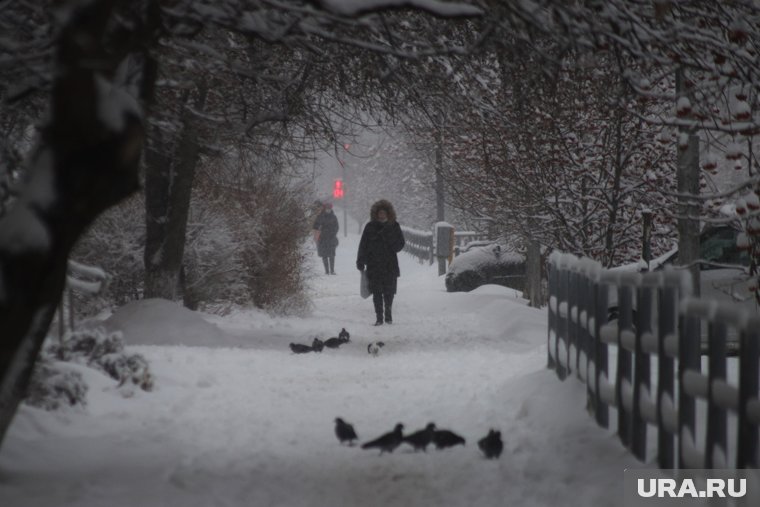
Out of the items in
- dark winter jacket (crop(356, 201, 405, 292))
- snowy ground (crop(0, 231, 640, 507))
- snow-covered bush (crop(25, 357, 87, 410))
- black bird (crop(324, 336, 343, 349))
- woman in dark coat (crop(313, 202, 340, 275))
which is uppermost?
woman in dark coat (crop(313, 202, 340, 275))

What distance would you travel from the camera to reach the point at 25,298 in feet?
9.94

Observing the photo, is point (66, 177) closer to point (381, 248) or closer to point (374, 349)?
point (374, 349)

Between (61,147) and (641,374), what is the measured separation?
3107mm

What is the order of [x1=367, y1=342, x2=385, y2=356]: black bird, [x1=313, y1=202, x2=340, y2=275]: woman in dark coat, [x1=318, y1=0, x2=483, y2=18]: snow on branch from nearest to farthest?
[x1=318, y1=0, x2=483, y2=18]: snow on branch
[x1=367, y1=342, x2=385, y2=356]: black bird
[x1=313, y1=202, x2=340, y2=275]: woman in dark coat

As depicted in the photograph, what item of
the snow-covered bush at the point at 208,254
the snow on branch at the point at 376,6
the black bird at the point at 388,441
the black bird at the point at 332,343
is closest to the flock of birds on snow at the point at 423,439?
the black bird at the point at 388,441

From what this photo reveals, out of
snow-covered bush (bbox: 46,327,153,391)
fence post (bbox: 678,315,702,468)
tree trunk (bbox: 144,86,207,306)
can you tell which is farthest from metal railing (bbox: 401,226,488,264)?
fence post (bbox: 678,315,702,468)

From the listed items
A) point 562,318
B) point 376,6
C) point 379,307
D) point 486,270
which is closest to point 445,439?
point 562,318

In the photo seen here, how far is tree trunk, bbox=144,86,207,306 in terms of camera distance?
1147 cm

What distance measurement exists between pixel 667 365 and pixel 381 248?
392 inches

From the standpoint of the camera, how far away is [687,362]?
12.9 feet

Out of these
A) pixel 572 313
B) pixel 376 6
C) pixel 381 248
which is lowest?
pixel 572 313

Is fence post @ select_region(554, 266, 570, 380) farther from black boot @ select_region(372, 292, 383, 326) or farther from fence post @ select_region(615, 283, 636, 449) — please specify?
black boot @ select_region(372, 292, 383, 326)

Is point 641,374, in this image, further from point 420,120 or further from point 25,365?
point 420,120

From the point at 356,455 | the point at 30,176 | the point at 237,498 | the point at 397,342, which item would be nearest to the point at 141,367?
the point at 356,455
